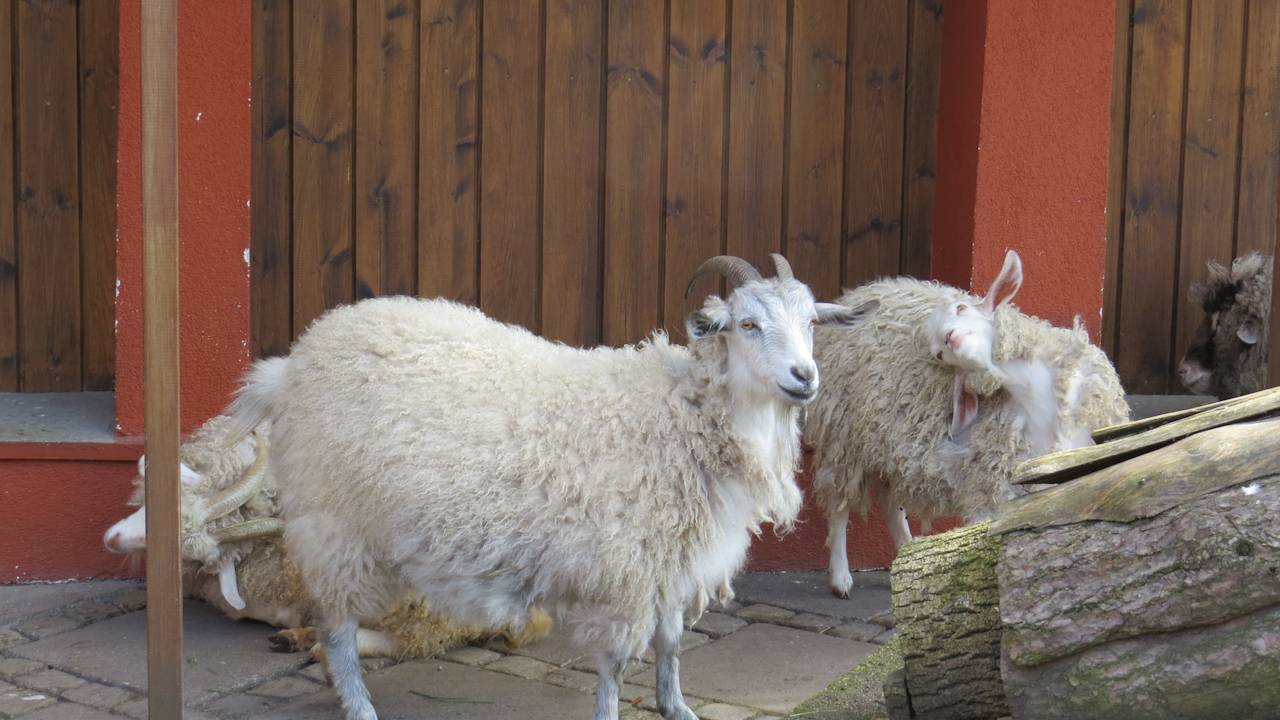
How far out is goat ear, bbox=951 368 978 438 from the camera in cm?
465

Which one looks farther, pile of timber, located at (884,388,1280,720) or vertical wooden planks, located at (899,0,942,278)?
vertical wooden planks, located at (899,0,942,278)

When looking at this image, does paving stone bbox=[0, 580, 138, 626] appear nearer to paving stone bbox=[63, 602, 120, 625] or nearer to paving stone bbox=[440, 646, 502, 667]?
paving stone bbox=[63, 602, 120, 625]

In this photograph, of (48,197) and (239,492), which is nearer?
(239,492)

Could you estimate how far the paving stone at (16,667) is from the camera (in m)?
4.16

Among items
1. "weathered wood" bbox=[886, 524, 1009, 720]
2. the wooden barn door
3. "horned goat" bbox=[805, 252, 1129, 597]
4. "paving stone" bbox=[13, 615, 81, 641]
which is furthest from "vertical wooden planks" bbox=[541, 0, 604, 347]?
"weathered wood" bbox=[886, 524, 1009, 720]

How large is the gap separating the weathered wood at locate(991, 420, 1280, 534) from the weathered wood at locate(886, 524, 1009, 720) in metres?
0.17

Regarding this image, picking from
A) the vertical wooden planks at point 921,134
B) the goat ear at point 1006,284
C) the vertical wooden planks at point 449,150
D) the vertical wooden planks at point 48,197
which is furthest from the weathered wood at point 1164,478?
the vertical wooden planks at point 48,197

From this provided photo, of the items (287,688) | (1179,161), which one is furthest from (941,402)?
(287,688)

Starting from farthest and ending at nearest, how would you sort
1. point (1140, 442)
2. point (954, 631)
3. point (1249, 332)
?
point (1249, 332) → point (954, 631) → point (1140, 442)

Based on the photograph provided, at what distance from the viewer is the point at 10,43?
5832mm

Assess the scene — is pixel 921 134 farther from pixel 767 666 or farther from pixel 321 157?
pixel 321 157

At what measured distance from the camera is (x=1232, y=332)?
5879 millimetres

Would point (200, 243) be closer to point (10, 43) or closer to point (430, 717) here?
point (10, 43)

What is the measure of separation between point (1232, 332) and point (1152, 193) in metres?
0.87
